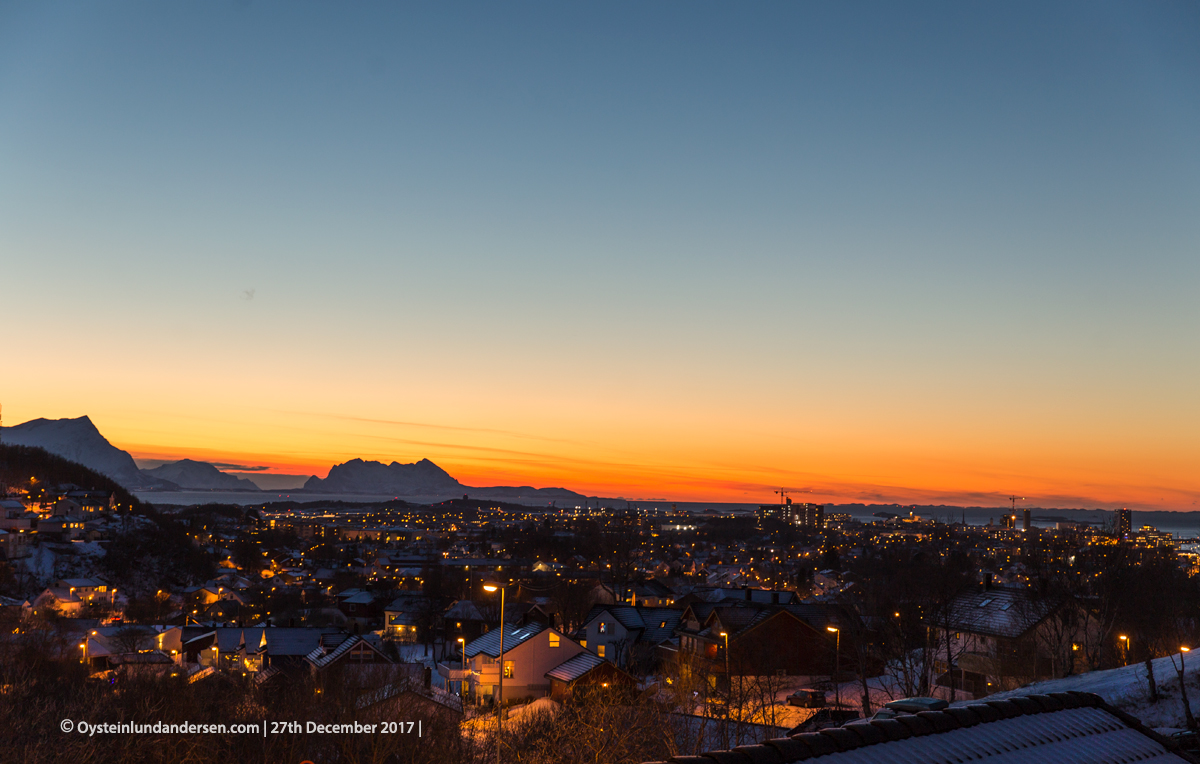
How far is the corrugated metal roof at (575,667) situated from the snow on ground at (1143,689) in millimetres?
19880

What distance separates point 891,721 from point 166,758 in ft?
69.6

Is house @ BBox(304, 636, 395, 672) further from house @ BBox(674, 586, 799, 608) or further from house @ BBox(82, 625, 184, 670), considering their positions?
house @ BBox(674, 586, 799, 608)

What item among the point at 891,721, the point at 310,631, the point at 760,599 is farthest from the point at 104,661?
the point at 891,721

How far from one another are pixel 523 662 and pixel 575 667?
4.56 meters

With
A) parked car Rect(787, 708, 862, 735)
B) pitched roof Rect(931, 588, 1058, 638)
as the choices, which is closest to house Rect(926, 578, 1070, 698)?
pitched roof Rect(931, 588, 1058, 638)

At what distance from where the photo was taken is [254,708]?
2942cm

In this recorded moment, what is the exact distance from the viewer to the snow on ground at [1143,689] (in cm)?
2345

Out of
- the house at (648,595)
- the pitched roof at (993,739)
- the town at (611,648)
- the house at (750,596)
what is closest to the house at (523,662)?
the town at (611,648)

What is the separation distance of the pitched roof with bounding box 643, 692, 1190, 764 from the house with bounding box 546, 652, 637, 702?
3057 centimetres

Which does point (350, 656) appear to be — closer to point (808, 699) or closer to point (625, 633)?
point (625, 633)

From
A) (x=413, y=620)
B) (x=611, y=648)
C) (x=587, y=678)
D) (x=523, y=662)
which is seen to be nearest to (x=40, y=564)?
(x=413, y=620)

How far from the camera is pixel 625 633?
5797 cm

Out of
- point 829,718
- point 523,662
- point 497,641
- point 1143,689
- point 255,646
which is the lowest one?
point 255,646

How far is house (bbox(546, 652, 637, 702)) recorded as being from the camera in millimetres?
38594
